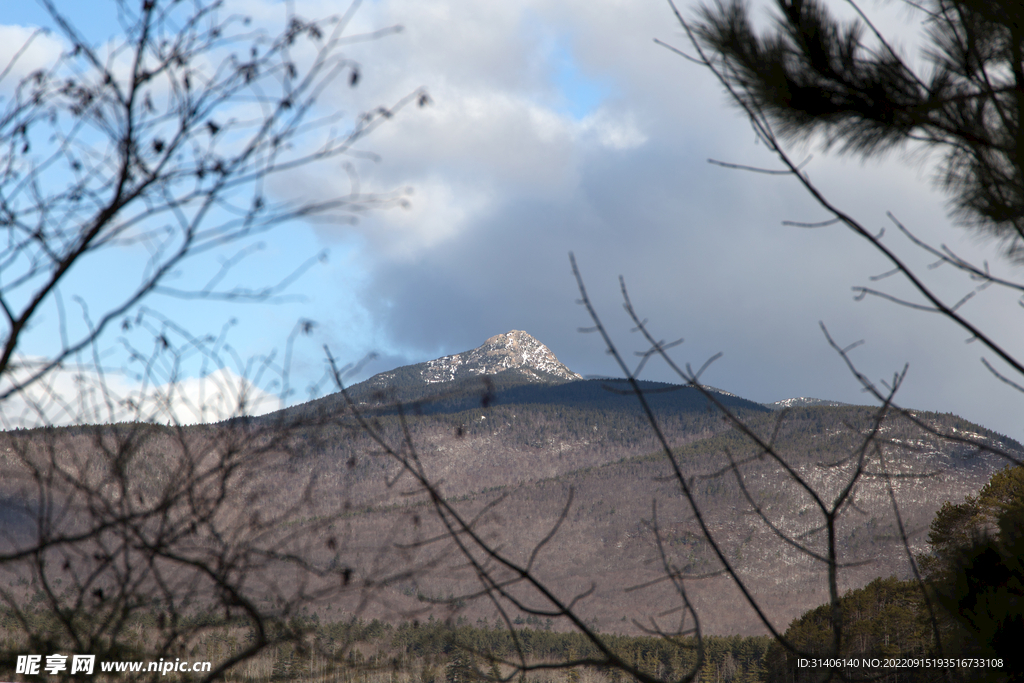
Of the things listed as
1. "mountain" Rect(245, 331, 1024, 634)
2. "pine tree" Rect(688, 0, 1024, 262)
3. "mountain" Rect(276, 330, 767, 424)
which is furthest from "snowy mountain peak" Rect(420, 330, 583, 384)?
"pine tree" Rect(688, 0, 1024, 262)

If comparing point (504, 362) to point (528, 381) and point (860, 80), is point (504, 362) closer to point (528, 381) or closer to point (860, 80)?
point (528, 381)

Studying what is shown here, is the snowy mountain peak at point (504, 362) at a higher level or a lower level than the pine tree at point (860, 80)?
higher

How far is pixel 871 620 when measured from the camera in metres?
21.0

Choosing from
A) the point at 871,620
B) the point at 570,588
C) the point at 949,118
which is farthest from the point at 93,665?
the point at 570,588

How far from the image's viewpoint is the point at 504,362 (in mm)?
178125

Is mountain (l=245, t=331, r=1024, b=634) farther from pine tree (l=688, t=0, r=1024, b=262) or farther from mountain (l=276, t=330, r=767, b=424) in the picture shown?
pine tree (l=688, t=0, r=1024, b=262)

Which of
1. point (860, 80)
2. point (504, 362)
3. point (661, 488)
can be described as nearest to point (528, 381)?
point (504, 362)

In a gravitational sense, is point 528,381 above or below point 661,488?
above

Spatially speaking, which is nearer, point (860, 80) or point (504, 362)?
point (860, 80)

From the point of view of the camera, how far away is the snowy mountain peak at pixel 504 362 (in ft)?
499

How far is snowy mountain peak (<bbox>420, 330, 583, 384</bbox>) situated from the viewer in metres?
152

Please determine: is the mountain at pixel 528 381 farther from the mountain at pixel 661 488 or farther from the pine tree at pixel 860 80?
the pine tree at pixel 860 80

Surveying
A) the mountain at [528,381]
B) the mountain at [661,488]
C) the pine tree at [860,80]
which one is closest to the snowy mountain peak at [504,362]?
the mountain at [528,381]

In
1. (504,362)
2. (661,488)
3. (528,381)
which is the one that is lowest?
(661,488)
